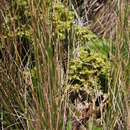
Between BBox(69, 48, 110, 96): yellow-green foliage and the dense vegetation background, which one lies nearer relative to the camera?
the dense vegetation background

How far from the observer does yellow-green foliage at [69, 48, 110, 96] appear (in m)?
2.01

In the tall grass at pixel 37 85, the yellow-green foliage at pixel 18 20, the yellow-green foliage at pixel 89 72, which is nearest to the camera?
the tall grass at pixel 37 85

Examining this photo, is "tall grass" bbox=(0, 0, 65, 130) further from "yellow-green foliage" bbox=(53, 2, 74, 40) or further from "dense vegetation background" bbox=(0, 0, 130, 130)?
"yellow-green foliage" bbox=(53, 2, 74, 40)

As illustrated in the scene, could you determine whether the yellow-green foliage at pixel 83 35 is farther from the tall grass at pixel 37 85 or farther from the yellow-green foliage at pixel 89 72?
the tall grass at pixel 37 85

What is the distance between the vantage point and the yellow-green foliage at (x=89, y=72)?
6.58 feet

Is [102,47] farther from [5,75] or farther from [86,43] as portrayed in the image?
[5,75]

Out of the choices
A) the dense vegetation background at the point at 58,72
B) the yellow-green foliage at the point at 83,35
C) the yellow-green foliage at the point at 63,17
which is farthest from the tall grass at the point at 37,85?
the yellow-green foliage at the point at 83,35

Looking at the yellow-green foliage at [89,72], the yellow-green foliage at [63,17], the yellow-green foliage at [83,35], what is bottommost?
the yellow-green foliage at [89,72]

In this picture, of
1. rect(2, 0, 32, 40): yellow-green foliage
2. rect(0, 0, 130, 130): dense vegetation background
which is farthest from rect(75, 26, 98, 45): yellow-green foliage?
rect(2, 0, 32, 40): yellow-green foliage

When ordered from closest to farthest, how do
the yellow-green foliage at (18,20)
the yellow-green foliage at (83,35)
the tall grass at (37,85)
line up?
the tall grass at (37,85)
the yellow-green foliage at (18,20)
the yellow-green foliage at (83,35)

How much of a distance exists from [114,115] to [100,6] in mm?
999

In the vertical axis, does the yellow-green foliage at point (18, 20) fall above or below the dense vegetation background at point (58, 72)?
above

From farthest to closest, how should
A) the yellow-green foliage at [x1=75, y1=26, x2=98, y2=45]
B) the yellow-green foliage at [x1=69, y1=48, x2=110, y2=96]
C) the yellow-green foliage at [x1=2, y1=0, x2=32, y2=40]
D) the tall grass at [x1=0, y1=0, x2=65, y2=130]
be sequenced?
the yellow-green foliage at [x1=75, y1=26, x2=98, y2=45] < the yellow-green foliage at [x1=69, y1=48, x2=110, y2=96] < the yellow-green foliage at [x1=2, y1=0, x2=32, y2=40] < the tall grass at [x1=0, y1=0, x2=65, y2=130]

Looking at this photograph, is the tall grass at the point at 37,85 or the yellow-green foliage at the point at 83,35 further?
the yellow-green foliage at the point at 83,35
